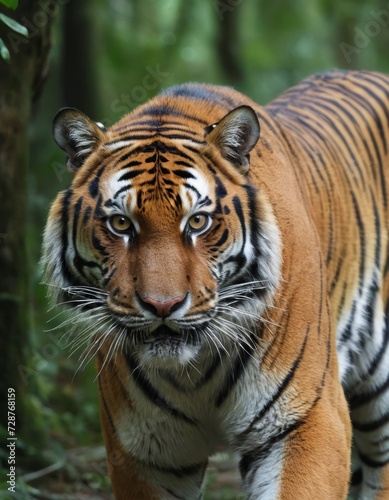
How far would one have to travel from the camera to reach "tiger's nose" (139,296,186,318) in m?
3.25

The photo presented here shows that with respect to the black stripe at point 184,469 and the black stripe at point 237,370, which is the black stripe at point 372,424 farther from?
the black stripe at point 237,370

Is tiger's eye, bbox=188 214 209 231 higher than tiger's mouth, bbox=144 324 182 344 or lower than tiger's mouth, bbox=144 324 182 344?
higher

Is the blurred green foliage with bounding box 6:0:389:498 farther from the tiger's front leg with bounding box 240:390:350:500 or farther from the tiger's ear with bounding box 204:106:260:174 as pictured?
the tiger's ear with bounding box 204:106:260:174

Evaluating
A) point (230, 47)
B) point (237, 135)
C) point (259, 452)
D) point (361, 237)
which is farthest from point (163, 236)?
point (230, 47)

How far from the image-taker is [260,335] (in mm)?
3809

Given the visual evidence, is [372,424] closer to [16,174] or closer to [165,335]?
[165,335]

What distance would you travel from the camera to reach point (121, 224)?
11.4 ft

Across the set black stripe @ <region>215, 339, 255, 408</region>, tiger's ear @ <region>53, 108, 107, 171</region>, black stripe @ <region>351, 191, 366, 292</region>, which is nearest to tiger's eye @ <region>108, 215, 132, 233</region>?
tiger's ear @ <region>53, 108, 107, 171</region>

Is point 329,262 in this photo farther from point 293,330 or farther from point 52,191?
point 52,191

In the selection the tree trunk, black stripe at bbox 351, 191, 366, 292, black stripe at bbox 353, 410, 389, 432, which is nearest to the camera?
black stripe at bbox 351, 191, 366, 292

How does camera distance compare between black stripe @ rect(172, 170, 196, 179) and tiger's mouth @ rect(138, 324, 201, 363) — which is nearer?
tiger's mouth @ rect(138, 324, 201, 363)

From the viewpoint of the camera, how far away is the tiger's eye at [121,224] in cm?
346

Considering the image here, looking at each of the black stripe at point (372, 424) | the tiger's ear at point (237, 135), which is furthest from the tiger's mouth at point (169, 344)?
the black stripe at point (372, 424)

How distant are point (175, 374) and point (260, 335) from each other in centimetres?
37
